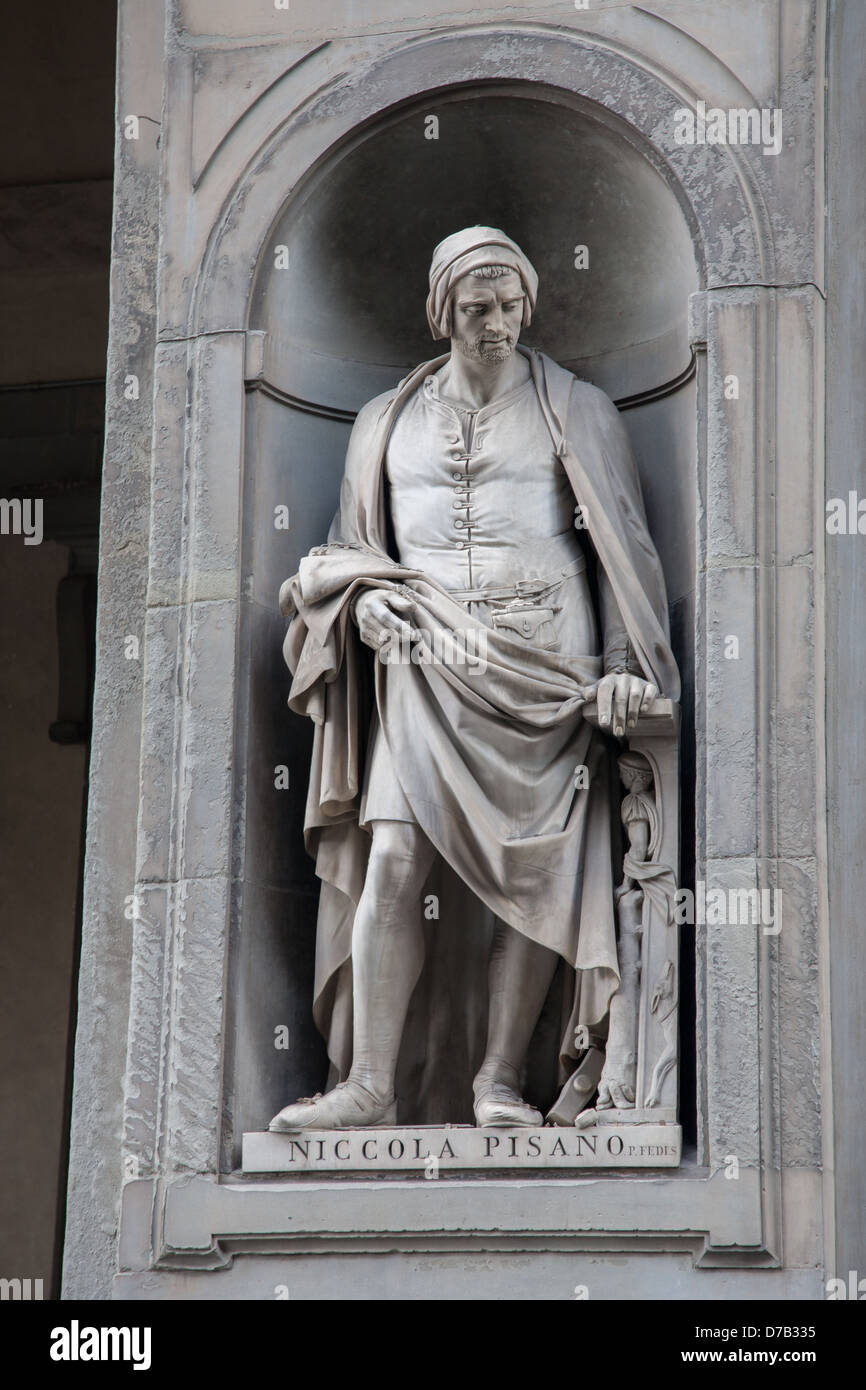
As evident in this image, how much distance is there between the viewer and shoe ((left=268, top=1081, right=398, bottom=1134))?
26.0 ft

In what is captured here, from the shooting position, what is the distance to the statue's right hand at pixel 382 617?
8.19 metres

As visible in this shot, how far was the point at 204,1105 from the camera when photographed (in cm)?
803

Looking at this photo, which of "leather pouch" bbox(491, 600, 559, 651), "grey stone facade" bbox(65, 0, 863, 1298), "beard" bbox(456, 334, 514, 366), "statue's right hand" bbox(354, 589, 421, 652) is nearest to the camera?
"grey stone facade" bbox(65, 0, 863, 1298)

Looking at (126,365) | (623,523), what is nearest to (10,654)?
(126,365)

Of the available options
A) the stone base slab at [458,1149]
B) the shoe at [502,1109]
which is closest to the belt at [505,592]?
the shoe at [502,1109]

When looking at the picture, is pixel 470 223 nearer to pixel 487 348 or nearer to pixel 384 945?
pixel 487 348

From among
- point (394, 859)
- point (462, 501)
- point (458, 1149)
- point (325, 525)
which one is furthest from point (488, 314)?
point (458, 1149)

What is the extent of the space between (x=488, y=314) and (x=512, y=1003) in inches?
90.0

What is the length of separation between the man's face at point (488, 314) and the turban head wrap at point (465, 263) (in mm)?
26

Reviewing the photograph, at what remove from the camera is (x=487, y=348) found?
860 centimetres

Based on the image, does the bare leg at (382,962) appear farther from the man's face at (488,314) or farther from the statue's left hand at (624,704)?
the man's face at (488,314)

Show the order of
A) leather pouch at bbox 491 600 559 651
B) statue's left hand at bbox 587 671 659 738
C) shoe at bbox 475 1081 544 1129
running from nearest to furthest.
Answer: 1. shoe at bbox 475 1081 544 1129
2. statue's left hand at bbox 587 671 659 738
3. leather pouch at bbox 491 600 559 651

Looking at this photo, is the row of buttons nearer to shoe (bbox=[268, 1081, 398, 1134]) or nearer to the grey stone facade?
the grey stone facade

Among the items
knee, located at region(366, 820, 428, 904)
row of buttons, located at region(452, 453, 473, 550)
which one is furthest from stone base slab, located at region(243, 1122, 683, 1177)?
row of buttons, located at region(452, 453, 473, 550)
